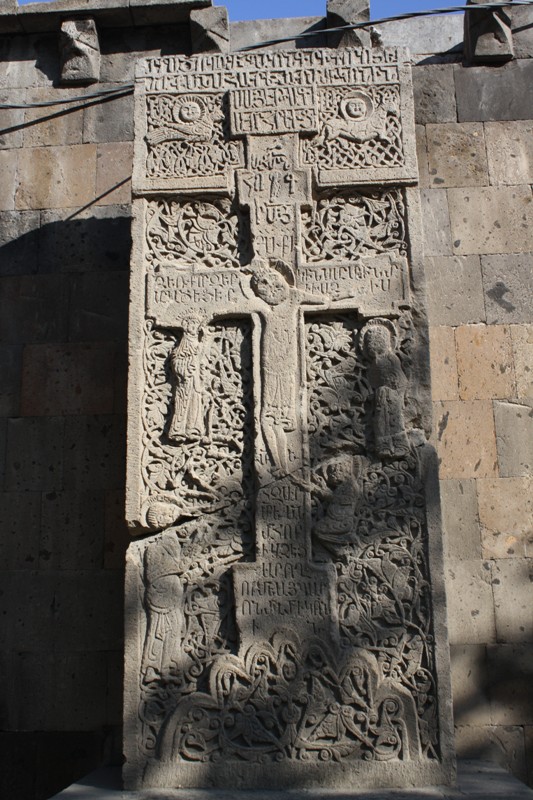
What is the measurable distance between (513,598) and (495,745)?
0.84 metres

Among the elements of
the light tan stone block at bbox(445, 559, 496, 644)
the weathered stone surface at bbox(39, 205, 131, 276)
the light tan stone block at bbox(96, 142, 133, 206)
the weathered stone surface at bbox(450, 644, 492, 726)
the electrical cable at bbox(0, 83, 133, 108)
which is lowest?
the weathered stone surface at bbox(450, 644, 492, 726)

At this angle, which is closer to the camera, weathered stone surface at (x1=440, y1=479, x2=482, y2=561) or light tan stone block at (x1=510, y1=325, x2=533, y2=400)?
weathered stone surface at (x1=440, y1=479, x2=482, y2=561)

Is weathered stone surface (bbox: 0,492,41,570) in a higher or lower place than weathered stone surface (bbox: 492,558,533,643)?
higher

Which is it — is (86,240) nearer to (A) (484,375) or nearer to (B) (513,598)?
(A) (484,375)

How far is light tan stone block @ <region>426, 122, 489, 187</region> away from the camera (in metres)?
5.98

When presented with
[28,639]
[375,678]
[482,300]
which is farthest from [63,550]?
[482,300]

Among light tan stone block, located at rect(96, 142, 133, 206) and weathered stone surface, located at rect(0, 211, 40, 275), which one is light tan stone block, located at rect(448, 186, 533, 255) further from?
weathered stone surface, located at rect(0, 211, 40, 275)

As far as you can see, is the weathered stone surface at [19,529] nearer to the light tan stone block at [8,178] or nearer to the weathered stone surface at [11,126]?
the light tan stone block at [8,178]

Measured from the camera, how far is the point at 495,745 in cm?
495

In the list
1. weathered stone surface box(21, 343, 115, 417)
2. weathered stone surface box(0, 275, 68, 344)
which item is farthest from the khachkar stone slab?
weathered stone surface box(0, 275, 68, 344)

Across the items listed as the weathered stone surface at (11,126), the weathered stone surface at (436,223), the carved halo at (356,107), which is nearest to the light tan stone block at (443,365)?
the weathered stone surface at (436,223)

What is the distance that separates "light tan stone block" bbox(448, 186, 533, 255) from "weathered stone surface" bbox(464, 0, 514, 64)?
42.0 inches

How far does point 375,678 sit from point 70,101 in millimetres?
4640

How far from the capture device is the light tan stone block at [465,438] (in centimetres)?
539
